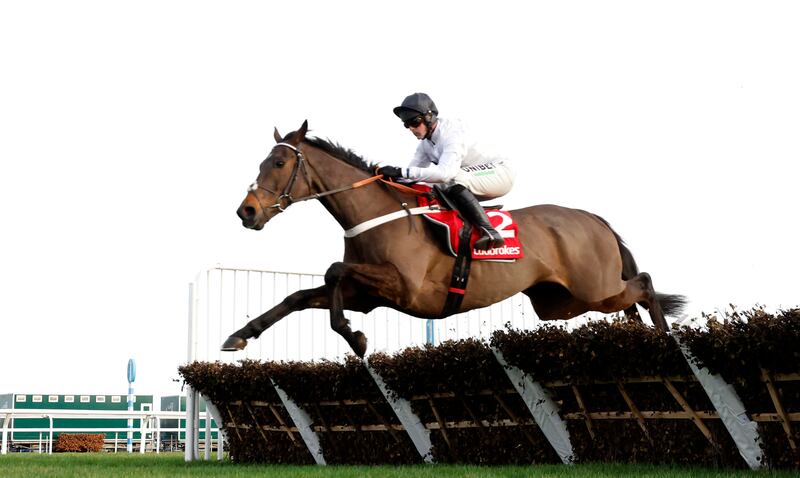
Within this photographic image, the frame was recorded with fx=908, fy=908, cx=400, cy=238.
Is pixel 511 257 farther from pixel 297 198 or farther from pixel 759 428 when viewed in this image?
pixel 759 428

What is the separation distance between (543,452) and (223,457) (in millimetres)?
4178

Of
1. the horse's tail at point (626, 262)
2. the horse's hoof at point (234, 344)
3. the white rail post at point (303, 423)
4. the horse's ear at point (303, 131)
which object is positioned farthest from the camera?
the white rail post at point (303, 423)

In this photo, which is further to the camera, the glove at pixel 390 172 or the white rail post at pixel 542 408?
the glove at pixel 390 172

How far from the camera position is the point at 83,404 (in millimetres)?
15219

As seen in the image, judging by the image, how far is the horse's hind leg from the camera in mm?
6203

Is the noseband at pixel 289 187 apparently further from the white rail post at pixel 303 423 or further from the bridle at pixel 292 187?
the white rail post at pixel 303 423

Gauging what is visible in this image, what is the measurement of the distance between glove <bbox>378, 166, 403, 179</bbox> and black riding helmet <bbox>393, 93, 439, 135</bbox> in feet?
0.98

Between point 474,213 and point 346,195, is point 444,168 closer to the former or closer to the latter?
point 474,213

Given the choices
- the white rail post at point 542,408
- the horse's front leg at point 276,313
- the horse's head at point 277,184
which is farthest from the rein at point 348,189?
the white rail post at point 542,408

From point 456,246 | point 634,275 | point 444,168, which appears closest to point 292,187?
point 444,168

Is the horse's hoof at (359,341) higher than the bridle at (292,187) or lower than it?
lower

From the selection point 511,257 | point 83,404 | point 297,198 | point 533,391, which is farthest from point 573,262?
point 83,404

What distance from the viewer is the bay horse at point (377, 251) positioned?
4938mm

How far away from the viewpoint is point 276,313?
16.3ft
